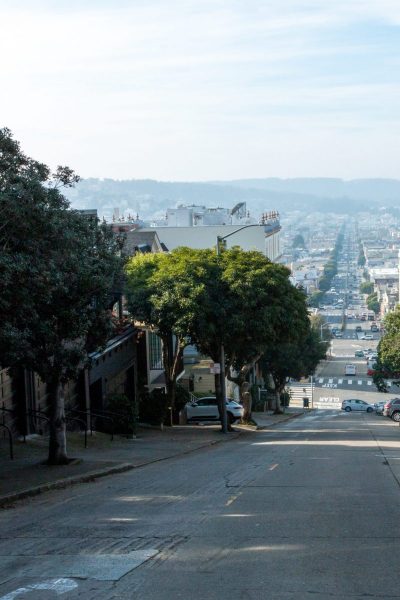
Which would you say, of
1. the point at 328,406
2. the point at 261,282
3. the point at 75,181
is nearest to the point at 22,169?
the point at 75,181

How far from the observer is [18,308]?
1581 centimetres

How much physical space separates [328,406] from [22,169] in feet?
268

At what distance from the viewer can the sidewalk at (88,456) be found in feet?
60.0

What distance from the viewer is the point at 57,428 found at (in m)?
21.5

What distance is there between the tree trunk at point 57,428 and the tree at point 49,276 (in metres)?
0.02

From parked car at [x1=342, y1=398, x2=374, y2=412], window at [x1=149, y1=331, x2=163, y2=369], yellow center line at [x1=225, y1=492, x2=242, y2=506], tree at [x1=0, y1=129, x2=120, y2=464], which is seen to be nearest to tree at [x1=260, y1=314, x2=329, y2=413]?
parked car at [x1=342, y1=398, x2=374, y2=412]

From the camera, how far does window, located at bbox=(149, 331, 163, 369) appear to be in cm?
4603

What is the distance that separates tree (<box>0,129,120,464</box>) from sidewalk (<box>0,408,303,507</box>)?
3.29ft

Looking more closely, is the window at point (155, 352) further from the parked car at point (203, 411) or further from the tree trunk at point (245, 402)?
the tree trunk at point (245, 402)

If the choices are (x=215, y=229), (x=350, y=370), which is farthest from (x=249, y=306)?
(x=350, y=370)

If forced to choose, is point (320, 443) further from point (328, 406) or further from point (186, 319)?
point (328, 406)

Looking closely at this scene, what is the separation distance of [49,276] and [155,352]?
104 ft

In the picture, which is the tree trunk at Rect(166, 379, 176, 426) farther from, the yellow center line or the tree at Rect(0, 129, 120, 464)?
the yellow center line

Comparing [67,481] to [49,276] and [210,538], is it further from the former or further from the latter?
[210,538]
